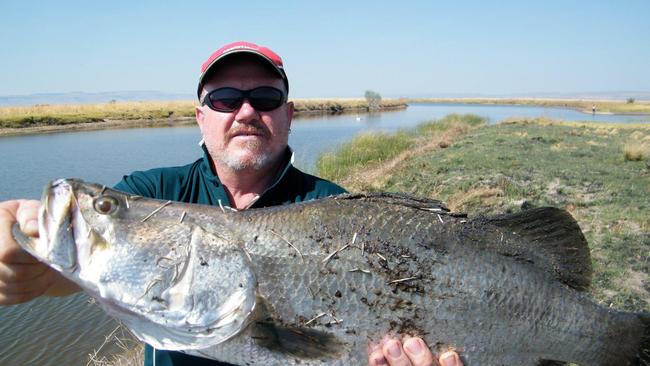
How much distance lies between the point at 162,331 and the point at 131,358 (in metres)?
5.25

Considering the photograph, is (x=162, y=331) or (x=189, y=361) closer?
(x=162, y=331)

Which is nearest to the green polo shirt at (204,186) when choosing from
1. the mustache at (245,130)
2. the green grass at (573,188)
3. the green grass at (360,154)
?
the mustache at (245,130)

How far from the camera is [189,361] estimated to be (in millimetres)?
2713

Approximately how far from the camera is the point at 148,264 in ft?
6.98

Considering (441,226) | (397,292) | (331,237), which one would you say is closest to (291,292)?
(331,237)

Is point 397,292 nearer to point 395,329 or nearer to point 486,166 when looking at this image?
point 395,329

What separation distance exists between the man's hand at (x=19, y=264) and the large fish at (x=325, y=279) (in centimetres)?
Result: 21

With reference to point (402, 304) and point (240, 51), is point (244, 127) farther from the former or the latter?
point (402, 304)

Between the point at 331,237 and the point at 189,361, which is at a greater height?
the point at 331,237

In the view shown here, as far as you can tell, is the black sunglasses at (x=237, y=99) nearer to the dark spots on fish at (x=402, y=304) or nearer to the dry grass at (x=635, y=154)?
the dark spots on fish at (x=402, y=304)

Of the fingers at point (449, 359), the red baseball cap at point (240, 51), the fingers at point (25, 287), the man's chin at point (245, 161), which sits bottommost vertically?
the fingers at point (449, 359)

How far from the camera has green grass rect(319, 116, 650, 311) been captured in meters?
7.01

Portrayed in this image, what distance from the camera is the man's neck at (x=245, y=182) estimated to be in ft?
10.9

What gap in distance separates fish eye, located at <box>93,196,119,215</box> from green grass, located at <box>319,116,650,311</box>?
6.32 meters
